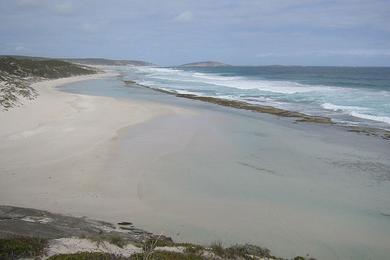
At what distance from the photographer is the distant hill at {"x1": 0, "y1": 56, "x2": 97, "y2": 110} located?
18266 millimetres

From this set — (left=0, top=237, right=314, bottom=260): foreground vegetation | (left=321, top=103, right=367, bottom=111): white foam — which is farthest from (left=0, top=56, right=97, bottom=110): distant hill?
(left=321, top=103, right=367, bottom=111): white foam

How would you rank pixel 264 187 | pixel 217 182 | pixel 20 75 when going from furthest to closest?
pixel 20 75 < pixel 217 182 < pixel 264 187

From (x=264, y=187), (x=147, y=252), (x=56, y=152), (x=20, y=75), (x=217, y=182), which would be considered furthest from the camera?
(x=20, y=75)

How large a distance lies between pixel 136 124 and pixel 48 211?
9892 millimetres

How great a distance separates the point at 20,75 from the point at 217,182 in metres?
35.4

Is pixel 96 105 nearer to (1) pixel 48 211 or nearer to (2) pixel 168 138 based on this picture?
(2) pixel 168 138

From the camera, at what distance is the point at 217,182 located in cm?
950

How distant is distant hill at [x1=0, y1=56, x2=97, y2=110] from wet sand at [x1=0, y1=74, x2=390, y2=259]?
2787 mm

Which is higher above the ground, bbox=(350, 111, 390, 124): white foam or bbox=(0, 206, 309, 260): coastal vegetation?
bbox=(350, 111, 390, 124): white foam

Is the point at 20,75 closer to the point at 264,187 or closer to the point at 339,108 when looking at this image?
the point at 339,108

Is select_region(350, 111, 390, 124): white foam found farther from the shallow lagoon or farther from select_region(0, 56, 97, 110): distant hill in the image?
select_region(0, 56, 97, 110): distant hill

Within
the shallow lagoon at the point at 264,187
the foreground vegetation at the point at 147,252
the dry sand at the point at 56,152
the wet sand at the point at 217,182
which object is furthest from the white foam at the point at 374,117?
the foreground vegetation at the point at 147,252

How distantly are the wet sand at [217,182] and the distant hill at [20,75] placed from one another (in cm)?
279

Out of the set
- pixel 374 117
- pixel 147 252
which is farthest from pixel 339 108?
pixel 147 252
